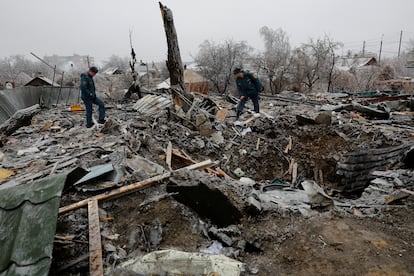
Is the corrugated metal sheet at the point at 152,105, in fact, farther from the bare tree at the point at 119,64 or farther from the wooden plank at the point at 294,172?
the bare tree at the point at 119,64

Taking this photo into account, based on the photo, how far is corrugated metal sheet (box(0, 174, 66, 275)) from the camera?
1.83 meters

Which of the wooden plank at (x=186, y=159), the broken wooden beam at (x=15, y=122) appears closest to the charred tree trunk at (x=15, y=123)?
the broken wooden beam at (x=15, y=122)

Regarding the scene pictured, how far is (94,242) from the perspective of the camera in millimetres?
2629

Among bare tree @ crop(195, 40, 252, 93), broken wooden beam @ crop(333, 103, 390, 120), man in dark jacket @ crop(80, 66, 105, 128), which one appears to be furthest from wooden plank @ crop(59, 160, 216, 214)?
bare tree @ crop(195, 40, 252, 93)

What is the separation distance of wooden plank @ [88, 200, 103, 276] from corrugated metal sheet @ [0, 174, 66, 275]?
60 cm

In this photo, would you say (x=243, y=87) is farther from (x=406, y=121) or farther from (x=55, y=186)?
(x=55, y=186)

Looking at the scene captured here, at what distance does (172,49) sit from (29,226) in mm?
7476

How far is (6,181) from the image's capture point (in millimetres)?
4199

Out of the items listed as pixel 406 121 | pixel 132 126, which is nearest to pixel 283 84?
pixel 406 121

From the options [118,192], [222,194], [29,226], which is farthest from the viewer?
[118,192]

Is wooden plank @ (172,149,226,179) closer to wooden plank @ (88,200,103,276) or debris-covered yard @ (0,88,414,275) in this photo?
debris-covered yard @ (0,88,414,275)

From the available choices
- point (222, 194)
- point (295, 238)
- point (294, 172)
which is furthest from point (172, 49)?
point (295, 238)

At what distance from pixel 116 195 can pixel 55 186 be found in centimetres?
118

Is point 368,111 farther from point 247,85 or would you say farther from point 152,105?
point 152,105
